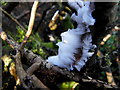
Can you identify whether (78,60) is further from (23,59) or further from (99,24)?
(23,59)

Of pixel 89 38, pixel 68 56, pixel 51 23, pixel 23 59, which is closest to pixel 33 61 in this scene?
pixel 23 59

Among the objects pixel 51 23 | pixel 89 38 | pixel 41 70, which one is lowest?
pixel 41 70

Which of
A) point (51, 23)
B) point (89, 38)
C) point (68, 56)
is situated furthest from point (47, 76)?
point (51, 23)

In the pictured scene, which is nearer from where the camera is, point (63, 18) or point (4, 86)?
point (4, 86)

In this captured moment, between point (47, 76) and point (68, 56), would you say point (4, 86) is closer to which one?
point (47, 76)

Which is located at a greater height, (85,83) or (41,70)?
(41,70)

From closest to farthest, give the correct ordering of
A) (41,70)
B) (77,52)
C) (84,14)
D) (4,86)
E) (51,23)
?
(84,14)
(77,52)
(41,70)
(4,86)
(51,23)

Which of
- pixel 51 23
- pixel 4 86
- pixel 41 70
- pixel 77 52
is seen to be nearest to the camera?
pixel 77 52
